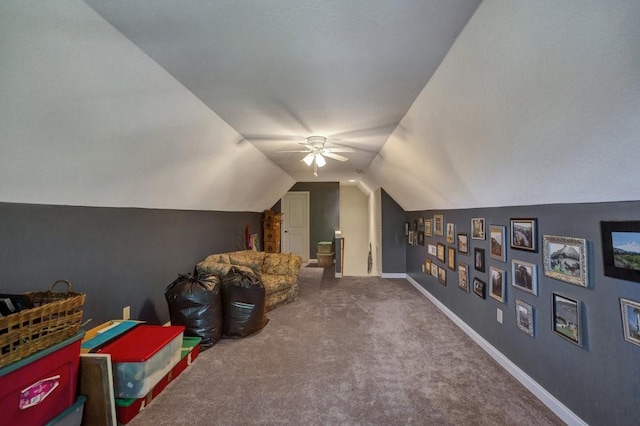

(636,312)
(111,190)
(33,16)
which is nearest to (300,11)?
(33,16)

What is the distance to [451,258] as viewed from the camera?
12.1 ft

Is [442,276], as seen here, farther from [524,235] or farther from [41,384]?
[41,384]

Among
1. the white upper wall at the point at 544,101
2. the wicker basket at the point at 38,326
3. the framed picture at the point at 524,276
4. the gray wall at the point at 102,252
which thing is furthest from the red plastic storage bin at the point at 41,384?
the framed picture at the point at 524,276

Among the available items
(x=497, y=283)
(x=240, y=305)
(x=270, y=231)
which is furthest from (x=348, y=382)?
(x=270, y=231)

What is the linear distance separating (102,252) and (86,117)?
48.6 inches

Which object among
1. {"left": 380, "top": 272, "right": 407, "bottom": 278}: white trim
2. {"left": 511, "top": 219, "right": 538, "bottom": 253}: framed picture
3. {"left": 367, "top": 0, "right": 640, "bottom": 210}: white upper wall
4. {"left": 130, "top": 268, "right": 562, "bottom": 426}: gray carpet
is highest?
{"left": 367, "top": 0, "right": 640, "bottom": 210}: white upper wall

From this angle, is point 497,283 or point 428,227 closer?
point 497,283

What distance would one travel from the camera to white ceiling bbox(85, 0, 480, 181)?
1362 mm

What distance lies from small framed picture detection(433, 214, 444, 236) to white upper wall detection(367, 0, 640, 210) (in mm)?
1552

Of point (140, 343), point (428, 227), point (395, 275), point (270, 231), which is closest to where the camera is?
point (140, 343)

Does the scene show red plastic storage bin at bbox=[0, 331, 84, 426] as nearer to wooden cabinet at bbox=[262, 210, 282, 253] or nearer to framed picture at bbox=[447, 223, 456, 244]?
framed picture at bbox=[447, 223, 456, 244]

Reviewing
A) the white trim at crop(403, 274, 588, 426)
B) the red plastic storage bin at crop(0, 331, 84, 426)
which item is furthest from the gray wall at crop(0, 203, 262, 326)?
the white trim at crop(403, 274, 588, 426)

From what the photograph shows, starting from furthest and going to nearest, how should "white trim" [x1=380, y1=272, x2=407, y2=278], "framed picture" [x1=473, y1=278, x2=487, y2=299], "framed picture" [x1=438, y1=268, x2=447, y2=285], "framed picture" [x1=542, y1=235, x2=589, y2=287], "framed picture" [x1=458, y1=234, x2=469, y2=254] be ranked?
"white trim" [x1=380, y1=272, x2=407, y2=278], "framed picture" [x1=438, y1=268, x2=447, y2=285], "framed picture" [x1=458, y1=234, x2=469, y2=254], "framed picture" [x1=473, y1=278, x2=487, y2=299], "framed picture" [x1=542, y1=235, x2=589, y2=287]

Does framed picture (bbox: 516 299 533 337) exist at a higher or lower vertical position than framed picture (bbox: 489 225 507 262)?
lower
